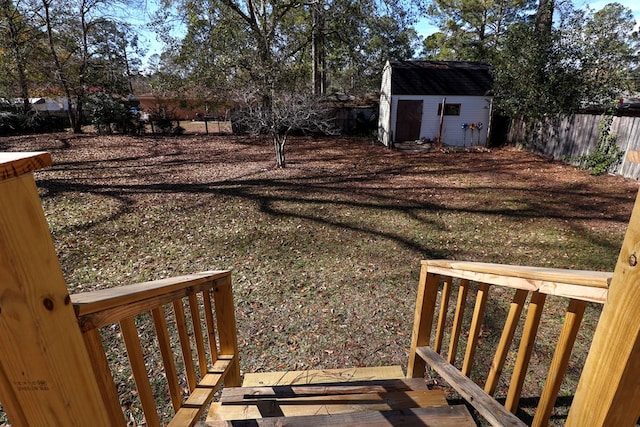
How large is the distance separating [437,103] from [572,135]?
6020mm

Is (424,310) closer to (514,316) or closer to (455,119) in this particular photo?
(514,316)

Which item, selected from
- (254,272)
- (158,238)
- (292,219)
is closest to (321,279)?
(254,272)

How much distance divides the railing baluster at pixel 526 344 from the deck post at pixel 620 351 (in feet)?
1.65

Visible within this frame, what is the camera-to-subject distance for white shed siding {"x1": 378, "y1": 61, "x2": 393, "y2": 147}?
54.5 ft

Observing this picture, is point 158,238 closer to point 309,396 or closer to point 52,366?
point 309,396

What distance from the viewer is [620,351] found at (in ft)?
2.88

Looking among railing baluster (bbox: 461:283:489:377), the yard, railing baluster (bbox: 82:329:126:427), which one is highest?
railing baluster (bbox: 82:329:126:427)

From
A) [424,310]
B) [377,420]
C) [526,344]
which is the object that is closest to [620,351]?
[526,344]

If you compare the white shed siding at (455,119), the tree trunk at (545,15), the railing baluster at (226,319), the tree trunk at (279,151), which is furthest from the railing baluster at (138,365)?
the tree trunk at (545,15)

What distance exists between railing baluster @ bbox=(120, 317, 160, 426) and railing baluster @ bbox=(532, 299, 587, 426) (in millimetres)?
1576

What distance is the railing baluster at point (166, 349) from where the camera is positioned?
1527 millimetres

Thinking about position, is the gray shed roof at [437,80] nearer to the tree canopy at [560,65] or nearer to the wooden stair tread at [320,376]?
the tree canopy at [560,65]

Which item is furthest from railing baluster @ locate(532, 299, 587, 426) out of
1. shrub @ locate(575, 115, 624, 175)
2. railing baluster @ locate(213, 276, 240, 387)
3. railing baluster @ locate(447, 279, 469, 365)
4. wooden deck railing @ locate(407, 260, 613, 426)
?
→ shrub @ locate(575, 115, 624, 175)

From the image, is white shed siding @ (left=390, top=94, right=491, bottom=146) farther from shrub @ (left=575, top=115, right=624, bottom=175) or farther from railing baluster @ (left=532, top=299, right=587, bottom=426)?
railing baluster @ (left=532, top=299, right=587, bottom=426)
